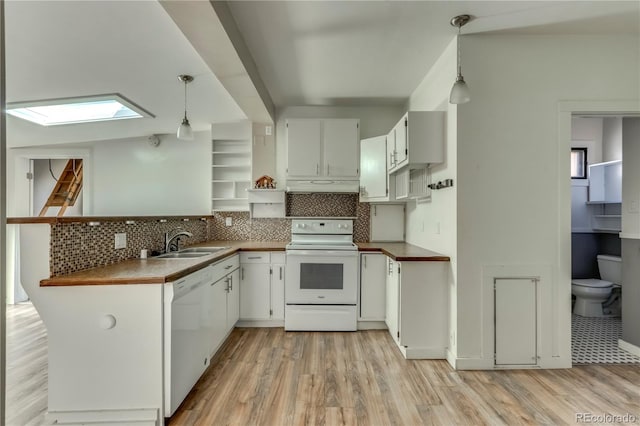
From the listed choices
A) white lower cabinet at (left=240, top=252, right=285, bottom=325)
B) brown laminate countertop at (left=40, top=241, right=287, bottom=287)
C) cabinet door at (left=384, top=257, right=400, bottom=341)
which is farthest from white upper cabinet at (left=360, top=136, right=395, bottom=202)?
brown laminate countertop at (left=40, top=241, right=287, bottom=287)

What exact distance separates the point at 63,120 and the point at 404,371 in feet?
14.5

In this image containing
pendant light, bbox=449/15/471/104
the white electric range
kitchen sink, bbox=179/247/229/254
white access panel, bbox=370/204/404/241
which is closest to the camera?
pendant light, bbox=449/15/471/104

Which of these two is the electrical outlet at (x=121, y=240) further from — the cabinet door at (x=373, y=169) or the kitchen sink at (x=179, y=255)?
the cabinet door at (x=373, y=169)

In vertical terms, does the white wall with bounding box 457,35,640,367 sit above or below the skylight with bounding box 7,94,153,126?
below

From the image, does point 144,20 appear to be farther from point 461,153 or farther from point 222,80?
point 461,153

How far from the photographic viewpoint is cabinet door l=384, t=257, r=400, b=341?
8.55ft

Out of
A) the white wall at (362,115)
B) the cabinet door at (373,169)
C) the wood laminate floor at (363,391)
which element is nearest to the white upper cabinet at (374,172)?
the cabinet door at (373,169)

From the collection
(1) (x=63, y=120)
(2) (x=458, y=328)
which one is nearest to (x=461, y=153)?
(2) (x=458, y=328)

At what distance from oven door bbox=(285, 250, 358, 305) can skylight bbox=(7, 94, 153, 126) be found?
243 cm

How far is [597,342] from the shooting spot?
2.70m

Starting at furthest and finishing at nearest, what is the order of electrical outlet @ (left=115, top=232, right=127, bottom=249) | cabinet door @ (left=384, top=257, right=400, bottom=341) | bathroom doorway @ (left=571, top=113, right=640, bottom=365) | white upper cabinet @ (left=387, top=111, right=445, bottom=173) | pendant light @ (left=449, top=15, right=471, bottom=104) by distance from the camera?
bathroom doorway @ (left=571, top=113, right=640, bottom=365), cabinet door @ (left=384, top=257, right=400, bottom=341), white upper cabinet @ (left=387, top=111, right=445, bottom=173), electrical outlet @ (left=115, top=232, right=127, bottom=249), pendant light @ (left=449, top=15, right=471, bottom=104)

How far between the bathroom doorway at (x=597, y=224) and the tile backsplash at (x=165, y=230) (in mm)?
2612

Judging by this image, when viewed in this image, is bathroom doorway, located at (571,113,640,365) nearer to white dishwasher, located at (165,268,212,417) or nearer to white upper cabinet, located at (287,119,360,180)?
white upper cabinet, located at (287,119,360,180)

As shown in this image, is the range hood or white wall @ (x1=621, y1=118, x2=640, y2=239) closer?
white wall @ (x1=621, y1=118, x2=640, y2=239)
